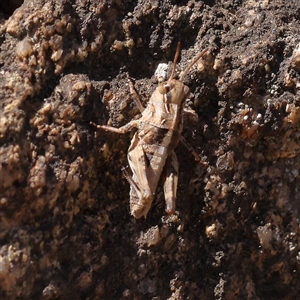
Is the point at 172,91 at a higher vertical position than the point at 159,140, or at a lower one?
higher

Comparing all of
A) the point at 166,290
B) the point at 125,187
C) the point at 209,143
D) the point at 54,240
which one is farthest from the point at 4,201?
the point at 209,143

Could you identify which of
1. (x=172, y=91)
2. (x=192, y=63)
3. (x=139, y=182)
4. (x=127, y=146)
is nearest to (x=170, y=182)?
(x=139, y=182)

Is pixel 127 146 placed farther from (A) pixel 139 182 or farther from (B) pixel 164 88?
(B) pixel 164 88

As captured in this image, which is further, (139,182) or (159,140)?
(159,140)

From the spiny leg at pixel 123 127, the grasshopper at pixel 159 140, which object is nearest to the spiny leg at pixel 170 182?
the grasshopper at pixel 159 140

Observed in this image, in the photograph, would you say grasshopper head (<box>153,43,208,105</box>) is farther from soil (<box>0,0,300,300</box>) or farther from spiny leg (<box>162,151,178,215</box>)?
spiny leg (<box>162,151,178,215</box>)

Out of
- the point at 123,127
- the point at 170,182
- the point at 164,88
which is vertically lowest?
the point at 170,182

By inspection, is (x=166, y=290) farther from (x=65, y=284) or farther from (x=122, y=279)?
(x=65, y=284)

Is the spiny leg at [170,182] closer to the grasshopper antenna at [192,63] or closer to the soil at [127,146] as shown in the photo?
the soil at [127,146]
